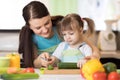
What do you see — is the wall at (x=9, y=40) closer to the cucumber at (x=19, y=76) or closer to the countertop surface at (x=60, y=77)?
the countertop surface at (x=60, y=77)

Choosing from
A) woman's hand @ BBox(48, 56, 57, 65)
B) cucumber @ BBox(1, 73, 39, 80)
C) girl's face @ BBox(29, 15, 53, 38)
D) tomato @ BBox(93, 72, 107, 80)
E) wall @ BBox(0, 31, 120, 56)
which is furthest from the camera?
wall @ BBox(0, 31, 120, 56)

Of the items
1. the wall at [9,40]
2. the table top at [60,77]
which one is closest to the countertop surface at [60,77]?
the table top at [60,77]

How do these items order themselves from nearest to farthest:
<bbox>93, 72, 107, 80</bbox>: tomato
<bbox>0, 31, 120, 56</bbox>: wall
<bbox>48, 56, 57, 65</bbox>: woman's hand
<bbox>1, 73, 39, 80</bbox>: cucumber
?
1. <bbox>93, 72, 107, 80</bbox>: tomato
2. <bbox>1, 73, 39, 80</bbox>: cucumber
3. <bbox>48, 56, 57, 65</bbox>: woman's hand
4. <bbox>0, 31, 120, 56</bbox>: wall

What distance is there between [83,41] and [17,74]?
841 millimetres

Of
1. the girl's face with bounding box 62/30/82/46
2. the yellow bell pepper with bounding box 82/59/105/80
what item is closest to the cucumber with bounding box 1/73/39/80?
the yellow bell pepper with bounding box 82/59/105/80

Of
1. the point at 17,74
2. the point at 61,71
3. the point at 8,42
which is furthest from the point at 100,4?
the point at 17,74

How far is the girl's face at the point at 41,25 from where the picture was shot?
6.92ft

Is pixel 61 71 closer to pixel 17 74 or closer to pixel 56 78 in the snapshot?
pixel 56 78

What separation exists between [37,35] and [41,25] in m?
0.22

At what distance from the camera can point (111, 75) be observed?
130cm

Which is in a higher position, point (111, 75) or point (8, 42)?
point (111, 75)

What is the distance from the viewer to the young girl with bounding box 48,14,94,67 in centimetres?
211

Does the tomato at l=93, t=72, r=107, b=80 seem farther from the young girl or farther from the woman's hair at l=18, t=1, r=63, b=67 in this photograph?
the woman's hair at l=18, t=1, r=63, b=67

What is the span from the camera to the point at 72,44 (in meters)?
2.18
